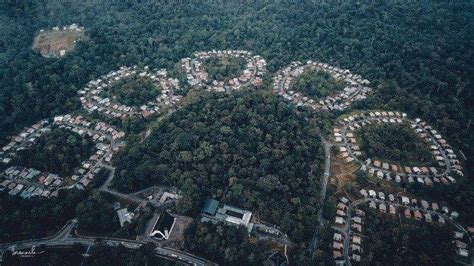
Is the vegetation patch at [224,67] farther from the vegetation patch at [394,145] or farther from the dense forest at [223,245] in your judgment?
the dense forest at [223,245]

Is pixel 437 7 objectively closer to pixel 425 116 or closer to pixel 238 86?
pixel 425 116

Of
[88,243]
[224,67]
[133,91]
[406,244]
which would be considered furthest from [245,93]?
[88,243]

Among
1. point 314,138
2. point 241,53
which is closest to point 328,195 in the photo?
point 314,138

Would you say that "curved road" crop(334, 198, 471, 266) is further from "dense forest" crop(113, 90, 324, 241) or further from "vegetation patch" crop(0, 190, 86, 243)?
"vegetation patch" crop(0, 190, 86, 243)

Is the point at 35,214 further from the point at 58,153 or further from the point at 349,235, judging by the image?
the point at 349,235

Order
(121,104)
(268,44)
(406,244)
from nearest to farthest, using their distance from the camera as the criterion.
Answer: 1. (406,244)
2. (121,104)
3. (268,44)

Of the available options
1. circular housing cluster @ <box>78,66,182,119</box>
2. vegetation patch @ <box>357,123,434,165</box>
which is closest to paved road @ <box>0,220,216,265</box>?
circular housing cluster @ <box>78,66,182,119</box>

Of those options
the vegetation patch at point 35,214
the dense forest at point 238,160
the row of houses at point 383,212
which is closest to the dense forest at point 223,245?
the dense forest at point 238,160
